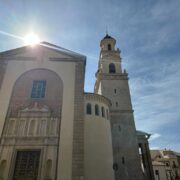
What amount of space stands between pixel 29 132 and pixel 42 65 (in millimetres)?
6385

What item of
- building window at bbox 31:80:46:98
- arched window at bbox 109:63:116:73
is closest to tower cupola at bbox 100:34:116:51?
arched window at bbox 109:63:116:73

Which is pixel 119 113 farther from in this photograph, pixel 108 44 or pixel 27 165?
pixel 27 165

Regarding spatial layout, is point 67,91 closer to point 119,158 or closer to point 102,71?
point 119,158

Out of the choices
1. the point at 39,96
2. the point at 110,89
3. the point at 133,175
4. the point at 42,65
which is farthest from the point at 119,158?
the point at 42,65

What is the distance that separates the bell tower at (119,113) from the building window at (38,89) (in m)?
11.4

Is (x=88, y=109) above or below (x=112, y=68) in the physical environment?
below

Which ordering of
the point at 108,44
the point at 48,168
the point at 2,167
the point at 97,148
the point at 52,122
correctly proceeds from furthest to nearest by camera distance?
the point at 108,44 → the point at 97,148 → the point at 52,122 → the point at 48,168 → the point at 2,167

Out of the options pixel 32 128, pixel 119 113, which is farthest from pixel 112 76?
pixel 32 128

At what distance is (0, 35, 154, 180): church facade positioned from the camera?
10695mm

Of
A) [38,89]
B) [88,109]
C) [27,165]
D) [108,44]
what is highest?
[108,44]

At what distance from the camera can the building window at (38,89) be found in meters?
13.5

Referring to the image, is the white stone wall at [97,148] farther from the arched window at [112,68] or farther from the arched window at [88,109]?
the arched window at [112,68]

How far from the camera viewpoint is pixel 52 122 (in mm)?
12188

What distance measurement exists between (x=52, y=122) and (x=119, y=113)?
1238cm
